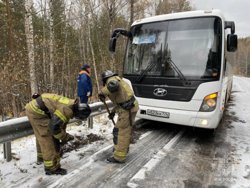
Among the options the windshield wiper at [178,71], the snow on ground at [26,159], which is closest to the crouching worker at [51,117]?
the snow on ground at [26,159]

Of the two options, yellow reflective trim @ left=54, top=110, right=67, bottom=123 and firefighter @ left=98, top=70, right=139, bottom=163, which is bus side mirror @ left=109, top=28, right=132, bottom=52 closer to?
firefighter @ left=98, top=70, right=139, bottom=163

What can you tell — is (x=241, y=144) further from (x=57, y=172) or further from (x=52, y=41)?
(x=52, y=41)

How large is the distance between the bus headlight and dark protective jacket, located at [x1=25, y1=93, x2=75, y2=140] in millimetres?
2853

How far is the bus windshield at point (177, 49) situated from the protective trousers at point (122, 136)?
5.83ft

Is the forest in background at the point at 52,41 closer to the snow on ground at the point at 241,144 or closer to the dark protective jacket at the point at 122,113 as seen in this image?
the snow on ground at the point at 241,144

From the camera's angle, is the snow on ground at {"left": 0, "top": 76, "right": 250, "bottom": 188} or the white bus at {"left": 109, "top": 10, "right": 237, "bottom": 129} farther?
the white bus at {"left": 109, "top": 10, "right": 237, "bottom": 129}

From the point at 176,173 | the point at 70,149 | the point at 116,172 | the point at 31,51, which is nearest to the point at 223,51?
the point at 176,173

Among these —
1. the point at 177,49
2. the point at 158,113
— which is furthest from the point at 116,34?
the point at 158,113

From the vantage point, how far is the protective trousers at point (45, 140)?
3.25 metres

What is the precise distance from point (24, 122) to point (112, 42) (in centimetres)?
310

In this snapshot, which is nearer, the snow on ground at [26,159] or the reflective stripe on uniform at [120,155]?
the snow on ground at [26,159]

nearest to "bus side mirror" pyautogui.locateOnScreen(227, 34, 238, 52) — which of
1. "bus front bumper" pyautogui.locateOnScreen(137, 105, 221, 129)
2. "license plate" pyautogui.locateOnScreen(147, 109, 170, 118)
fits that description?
"bus front bumper" pyautogui.locateOnScreen(137, 105, 221, 129)

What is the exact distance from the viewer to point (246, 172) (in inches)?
143

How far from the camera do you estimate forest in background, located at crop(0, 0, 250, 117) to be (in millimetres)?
7954
